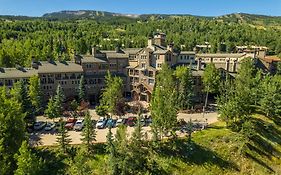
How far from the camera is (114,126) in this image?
66688mm

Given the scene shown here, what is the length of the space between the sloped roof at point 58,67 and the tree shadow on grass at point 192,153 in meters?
35.1

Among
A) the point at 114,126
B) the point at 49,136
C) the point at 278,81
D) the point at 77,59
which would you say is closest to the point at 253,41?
the point at 278,81

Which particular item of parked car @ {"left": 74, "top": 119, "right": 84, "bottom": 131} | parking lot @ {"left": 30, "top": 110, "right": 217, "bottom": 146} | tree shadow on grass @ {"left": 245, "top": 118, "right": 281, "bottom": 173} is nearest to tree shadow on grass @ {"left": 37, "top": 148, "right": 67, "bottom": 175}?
parking lot @ {"left": 30, "top": 110, "right": 217, "bottom": 146}

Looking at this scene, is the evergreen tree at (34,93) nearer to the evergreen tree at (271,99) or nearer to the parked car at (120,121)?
the parked car at (120,121)

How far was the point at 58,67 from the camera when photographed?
82.6 metres

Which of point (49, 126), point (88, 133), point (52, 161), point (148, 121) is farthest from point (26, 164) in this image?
point (148, 121)

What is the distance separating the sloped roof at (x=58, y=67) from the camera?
265 ft

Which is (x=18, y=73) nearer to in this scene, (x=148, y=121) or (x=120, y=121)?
(x=120, y=121)

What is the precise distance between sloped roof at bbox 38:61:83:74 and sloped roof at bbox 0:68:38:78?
2.20 meters

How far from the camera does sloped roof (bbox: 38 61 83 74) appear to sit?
80688mm

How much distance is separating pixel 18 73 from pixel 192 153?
157 ft

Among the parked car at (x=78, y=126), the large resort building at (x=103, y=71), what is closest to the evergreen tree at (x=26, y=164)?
the parked car at (x=78, y=126)

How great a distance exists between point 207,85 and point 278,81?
17.0 meters

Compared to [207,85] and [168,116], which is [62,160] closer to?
[168,116]
